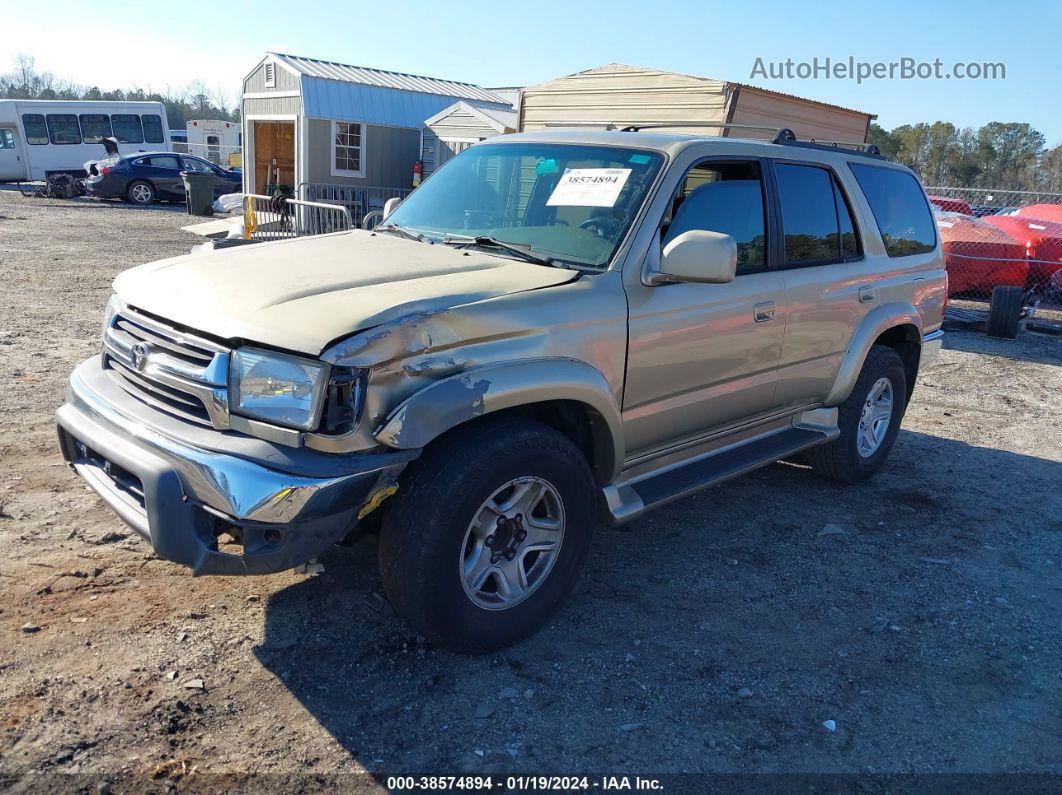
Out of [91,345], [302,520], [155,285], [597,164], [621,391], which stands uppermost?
[597,164]

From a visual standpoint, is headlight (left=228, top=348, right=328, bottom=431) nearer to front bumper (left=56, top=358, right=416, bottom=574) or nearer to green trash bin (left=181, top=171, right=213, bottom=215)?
front bumper (left=56, top=358, right=416, bottom=574)

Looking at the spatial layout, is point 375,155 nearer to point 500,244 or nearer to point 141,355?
point 500,244

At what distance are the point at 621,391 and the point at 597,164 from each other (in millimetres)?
1163

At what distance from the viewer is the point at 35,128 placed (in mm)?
27859

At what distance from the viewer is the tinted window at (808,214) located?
14.5 ft

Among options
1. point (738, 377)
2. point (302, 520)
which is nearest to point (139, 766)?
point (302, 520)

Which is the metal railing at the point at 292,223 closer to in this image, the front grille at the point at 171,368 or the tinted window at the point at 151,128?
the front grille at the point at 171,368

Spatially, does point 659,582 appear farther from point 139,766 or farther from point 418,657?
point 139,766

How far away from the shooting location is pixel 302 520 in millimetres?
2625

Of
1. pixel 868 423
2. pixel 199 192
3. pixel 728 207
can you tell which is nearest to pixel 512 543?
pixel 728 207

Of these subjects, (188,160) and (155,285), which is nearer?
(155,285)

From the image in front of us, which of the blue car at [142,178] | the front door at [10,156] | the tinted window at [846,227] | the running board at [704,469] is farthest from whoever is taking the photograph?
the front door at [10,156]

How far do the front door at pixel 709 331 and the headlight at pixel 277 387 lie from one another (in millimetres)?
1423

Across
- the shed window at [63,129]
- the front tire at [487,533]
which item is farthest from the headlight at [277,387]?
the shed window at [63,129]
